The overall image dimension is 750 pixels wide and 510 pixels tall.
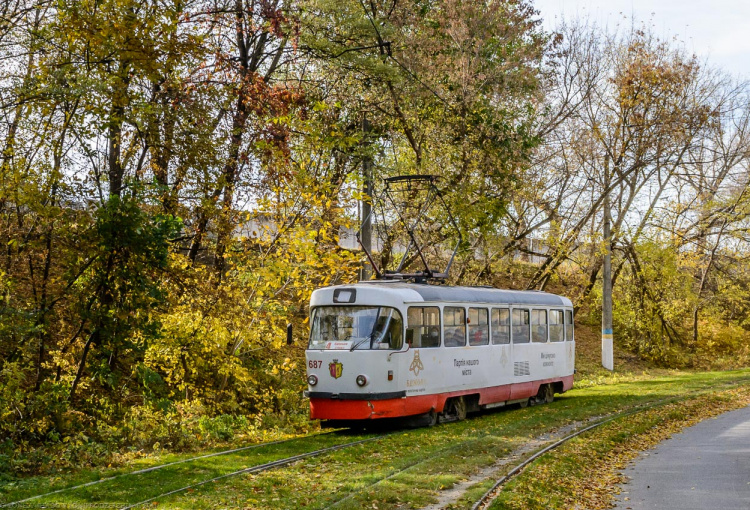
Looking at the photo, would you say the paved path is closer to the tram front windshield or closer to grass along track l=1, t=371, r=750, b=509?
grass along track l=1, t=371, r=750, b=509

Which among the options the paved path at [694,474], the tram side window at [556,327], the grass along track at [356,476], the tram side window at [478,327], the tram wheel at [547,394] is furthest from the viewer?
the tram wheel at [547,394]

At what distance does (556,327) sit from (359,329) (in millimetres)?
8640

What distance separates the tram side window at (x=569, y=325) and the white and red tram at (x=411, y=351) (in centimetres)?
342

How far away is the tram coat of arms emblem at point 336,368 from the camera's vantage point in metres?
15.8

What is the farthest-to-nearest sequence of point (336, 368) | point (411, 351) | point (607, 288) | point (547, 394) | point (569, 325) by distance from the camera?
point (607, 288), point (569, 325), point (547, 394), point (411, 351), point (336, 368)

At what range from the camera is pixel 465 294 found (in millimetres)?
18391

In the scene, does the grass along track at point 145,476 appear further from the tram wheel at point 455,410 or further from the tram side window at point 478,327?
the tram side window at point 478,327

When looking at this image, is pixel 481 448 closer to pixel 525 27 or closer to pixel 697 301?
pixel 525 27

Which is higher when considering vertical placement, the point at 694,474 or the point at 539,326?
the point at 539,326

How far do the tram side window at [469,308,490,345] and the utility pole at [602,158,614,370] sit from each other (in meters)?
13.8

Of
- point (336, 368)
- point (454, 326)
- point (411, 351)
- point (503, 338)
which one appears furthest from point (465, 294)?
point (336, 368)

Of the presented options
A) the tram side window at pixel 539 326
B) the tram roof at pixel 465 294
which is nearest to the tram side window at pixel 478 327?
the tram roof at pixel 465 294

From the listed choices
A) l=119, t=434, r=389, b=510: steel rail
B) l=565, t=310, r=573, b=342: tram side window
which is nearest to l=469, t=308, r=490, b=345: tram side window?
l=119, t=434, r=389, b=510: steel rail

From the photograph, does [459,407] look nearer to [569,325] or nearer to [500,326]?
[500,326]
